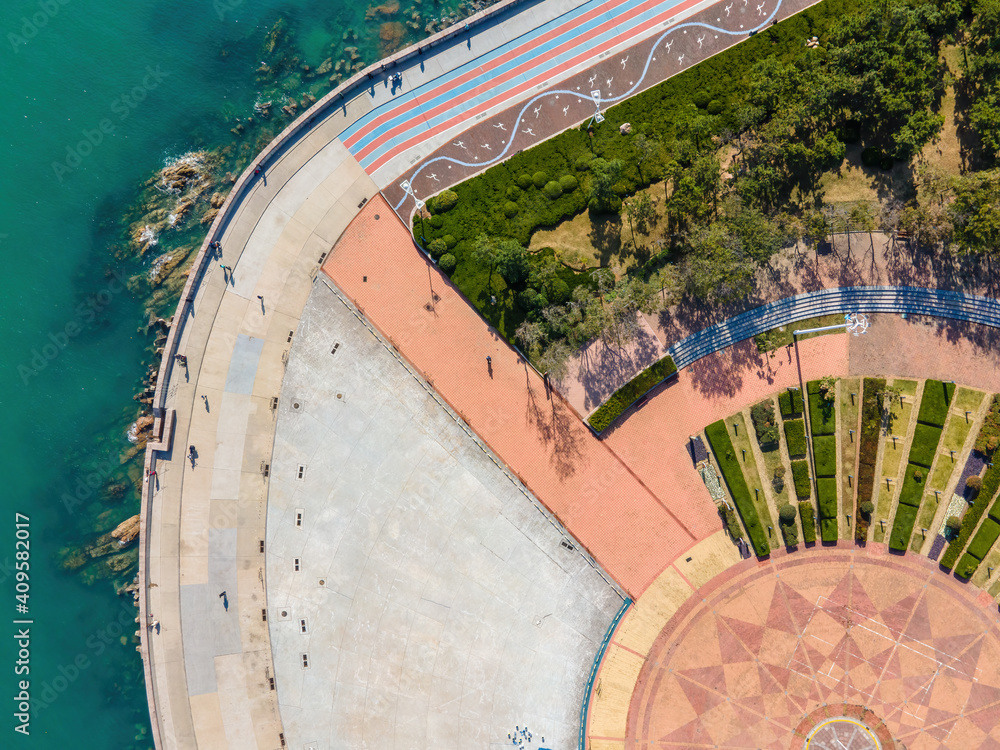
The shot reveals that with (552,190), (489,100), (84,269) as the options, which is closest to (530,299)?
(552,190)

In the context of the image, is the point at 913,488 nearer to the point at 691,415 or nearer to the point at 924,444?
the point at 924,444

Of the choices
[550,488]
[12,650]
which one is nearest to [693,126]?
[550,488]

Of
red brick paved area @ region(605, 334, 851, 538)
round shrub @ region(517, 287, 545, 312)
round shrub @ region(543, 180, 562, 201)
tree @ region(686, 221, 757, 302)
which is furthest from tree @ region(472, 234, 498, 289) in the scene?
red brick paved area @ region(605, 334, 851, 538)

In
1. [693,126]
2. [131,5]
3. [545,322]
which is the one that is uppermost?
[131,5]

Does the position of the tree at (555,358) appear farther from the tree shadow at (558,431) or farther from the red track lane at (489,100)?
the red track lane at (489,100)

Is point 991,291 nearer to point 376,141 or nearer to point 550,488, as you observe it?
point 550,488

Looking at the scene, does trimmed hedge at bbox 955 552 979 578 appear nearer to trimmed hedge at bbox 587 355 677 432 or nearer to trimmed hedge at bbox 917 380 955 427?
trimmed hedge at bbox 917 380 955 427

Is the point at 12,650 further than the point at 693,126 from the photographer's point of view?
Yes
